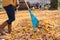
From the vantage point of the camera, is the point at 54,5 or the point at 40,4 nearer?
the point at 54,5

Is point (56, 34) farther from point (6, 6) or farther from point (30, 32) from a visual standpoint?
point (6, 6)

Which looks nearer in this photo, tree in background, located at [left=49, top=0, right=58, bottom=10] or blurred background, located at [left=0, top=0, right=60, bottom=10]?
tree in background, located at [left=49, top=0, right=58, bottom=10]

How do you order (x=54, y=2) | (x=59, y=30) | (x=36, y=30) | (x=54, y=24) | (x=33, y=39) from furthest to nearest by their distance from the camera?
(x=54, y=2) → (x=54, y=24) → (x=59, y=30) → (x=36, y=30) → (x=33, y=39)

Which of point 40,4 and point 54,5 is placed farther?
point 40,4

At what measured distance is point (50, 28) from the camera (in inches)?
395

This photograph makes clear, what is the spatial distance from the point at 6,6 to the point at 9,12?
0.67ft

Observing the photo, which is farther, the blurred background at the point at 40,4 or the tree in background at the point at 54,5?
the blurred background at the point at 40,4

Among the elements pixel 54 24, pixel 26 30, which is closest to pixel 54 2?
pixel 54 24

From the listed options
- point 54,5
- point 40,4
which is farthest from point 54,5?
point 40,4

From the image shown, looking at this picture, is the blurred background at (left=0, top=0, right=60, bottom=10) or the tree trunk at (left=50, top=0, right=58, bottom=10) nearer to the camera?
the tree trunk at (left=50, top=0, right=58, bottom=10)

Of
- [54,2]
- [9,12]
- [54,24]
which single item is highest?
[9,12]

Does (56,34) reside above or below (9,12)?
below

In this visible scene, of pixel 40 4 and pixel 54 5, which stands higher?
pixel 54 5

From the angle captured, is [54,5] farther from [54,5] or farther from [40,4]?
[40,4]
